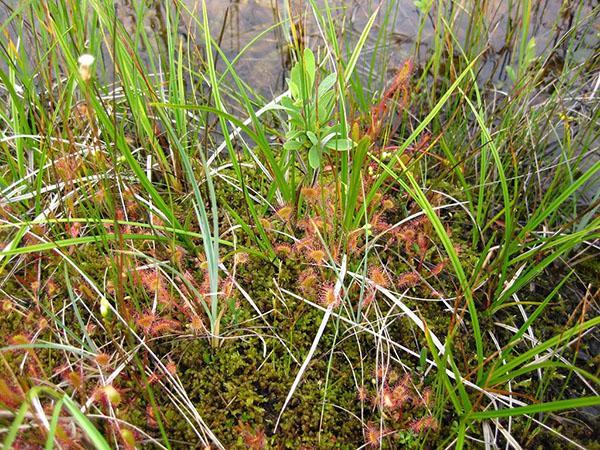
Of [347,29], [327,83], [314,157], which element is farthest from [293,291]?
[347,29]

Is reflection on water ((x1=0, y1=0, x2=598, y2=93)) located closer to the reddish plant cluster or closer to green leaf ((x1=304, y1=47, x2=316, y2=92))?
green leaf ((x1=304, y1=47, x2=316, y2=92))

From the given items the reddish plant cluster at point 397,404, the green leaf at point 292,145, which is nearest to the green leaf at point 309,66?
the green leaf at point 292,145

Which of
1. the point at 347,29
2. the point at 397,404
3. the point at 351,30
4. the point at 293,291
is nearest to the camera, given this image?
the point at 397,404

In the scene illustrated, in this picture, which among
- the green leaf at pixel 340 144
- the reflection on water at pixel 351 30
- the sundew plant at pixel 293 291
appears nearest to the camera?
the sundew plant at pixel 293 291

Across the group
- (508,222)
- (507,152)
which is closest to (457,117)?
(507,152)

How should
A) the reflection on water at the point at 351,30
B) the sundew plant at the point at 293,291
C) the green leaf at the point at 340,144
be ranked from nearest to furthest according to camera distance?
the sundew plant at the point at 293,291 → the green leaf at the point at 340,144 → the reflection on water at the point at 351,30

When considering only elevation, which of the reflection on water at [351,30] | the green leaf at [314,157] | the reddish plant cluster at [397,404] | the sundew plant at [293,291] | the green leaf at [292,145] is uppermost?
the reflection on water at [351,30]

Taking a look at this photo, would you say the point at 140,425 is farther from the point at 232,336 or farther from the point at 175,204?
the point at 175,204

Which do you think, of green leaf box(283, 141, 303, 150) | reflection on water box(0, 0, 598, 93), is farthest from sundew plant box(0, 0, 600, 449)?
reflection on water box(0, 0, 598, 93)

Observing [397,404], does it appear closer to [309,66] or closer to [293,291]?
[293,291]

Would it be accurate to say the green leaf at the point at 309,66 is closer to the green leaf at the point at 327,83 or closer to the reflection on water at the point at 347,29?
the green leaf at the point at 327,83

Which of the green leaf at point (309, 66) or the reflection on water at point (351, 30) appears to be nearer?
the green leaf at point (309, 66)
